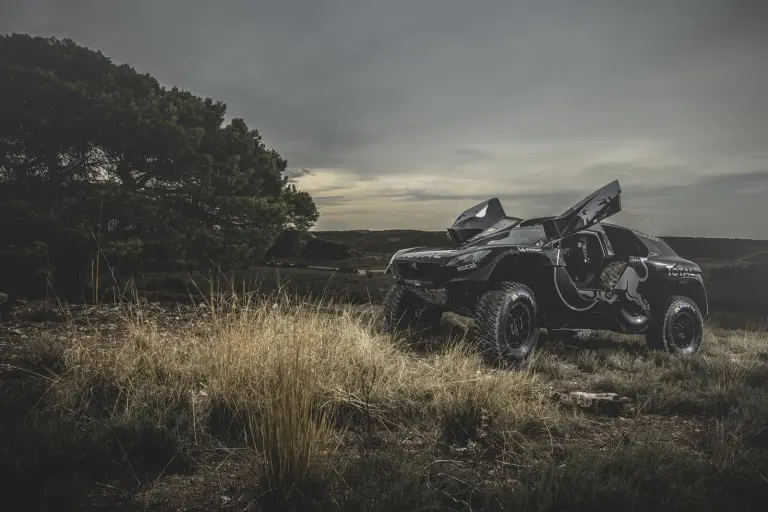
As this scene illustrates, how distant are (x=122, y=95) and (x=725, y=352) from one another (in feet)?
48.1

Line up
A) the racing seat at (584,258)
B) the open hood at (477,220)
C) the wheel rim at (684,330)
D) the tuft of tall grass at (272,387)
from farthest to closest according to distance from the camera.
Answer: the wheel rim at (684,330) → the open hood at (477,220) → the racing seat at (584,258) → the tuft of tall grass at (272,387)

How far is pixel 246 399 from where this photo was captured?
3.96 meters

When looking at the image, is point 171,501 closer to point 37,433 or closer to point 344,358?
point 37,433

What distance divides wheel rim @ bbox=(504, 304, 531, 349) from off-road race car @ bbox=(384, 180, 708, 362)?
0.01 meters

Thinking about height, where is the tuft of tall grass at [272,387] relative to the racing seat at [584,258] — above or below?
below

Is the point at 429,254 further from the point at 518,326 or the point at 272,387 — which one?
the point at 272,387

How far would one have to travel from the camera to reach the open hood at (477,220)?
7652 mm

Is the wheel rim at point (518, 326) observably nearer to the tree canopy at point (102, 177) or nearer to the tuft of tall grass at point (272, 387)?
the tuft of tall grass at point (272, 387)

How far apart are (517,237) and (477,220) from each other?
0.92 meters

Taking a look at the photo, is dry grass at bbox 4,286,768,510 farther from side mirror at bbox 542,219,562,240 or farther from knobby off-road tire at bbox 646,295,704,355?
side mirror at bbox 542,219,562,240

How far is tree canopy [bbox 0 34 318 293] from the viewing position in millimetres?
12266

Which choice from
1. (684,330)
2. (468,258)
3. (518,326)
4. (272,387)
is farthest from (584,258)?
(272,387)

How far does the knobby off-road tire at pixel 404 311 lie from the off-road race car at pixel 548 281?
0.05 ft

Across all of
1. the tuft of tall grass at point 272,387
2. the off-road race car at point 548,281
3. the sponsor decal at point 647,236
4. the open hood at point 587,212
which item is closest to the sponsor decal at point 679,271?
the off-road race car at point 548,281
